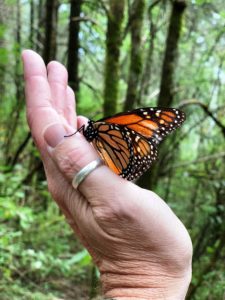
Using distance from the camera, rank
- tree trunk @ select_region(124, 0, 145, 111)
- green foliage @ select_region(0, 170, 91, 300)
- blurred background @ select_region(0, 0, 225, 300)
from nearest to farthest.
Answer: green foliage @ select_region(0, 170, 91, 300)
blurred background @ select_region(0, 0, 225, 300)
tree trunk @ select_region(124, 0, 145, 111)

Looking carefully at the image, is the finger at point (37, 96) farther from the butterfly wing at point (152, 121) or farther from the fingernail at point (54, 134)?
the butterfly wing at point (152, 121)

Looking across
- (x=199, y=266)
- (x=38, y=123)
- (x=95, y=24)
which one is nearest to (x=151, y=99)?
(x=95, y=24)

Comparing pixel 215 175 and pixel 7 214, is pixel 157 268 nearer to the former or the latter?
pixel 7 214

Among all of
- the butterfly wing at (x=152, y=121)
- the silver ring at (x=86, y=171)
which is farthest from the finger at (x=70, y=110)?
the silver ring at (x=86, y=171)

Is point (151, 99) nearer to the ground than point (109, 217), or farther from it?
nearer to the ground

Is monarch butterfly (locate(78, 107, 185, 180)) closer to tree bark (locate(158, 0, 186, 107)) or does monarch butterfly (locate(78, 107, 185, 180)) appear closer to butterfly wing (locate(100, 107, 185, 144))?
butterfly wing (locate(100, 107, 185, 144))

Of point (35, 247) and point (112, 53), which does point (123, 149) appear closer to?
point (112, 53)

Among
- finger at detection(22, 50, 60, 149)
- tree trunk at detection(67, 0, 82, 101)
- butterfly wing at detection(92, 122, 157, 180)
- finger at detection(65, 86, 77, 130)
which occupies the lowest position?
tree trunk at detection(67, 0, 82, 101)

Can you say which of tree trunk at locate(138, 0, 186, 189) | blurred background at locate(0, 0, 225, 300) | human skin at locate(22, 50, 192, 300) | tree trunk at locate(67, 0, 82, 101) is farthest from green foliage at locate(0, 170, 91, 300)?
tree trunk at locate(67, 0, 82, 101)
